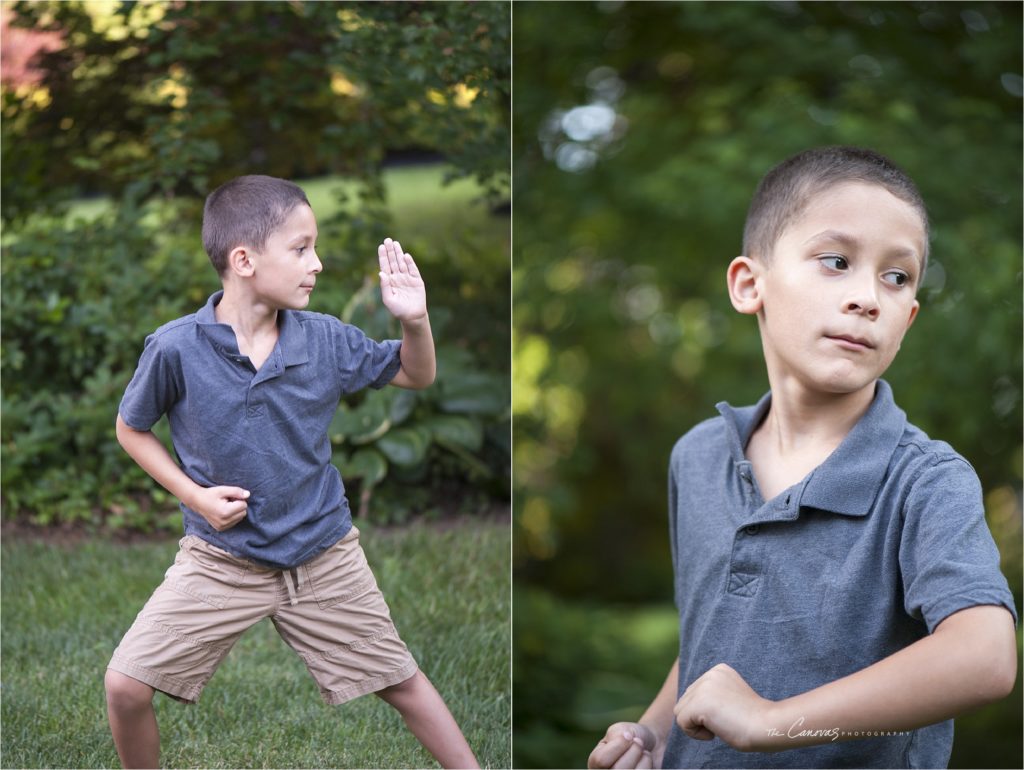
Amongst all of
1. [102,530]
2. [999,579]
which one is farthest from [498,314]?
[999,579]

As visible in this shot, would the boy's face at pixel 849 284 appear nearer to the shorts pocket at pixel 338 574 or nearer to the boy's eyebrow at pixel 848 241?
the boy's eyebrow at pixel 848 241

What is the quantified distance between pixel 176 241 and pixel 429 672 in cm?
133

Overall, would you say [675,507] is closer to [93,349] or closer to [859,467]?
[859,467]

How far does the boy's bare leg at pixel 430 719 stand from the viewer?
203 cm

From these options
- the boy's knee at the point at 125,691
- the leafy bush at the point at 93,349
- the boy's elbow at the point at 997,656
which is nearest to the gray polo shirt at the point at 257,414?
the boy's knee at the point at 125,691

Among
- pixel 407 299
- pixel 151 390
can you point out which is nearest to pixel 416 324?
pixel 407 299

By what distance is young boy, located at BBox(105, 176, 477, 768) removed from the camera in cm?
181

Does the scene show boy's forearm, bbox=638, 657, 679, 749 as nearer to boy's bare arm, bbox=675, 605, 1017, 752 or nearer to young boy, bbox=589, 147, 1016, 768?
young boy, bbox=589, 147, 1016, 768

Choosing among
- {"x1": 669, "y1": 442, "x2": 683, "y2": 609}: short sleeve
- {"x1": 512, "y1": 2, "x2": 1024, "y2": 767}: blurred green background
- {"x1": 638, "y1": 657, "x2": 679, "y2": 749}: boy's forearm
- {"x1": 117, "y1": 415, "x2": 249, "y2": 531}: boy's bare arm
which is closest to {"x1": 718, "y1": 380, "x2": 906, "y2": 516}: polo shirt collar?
{"x1": 669, "y1": 442, "x2": 683, "y2": 609}: short sleeve

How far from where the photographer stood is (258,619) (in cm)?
190

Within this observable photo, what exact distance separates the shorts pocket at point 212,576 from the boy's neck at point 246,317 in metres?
0.35

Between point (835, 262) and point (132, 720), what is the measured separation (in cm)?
134

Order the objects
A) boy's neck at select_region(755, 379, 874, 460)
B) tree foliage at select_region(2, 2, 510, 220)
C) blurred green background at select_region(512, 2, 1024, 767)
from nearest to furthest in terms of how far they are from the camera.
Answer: boy's neck at select_region(755, 379, 874, 460) → tree foliage at select_region(2, 2, 510, 220) → blurred green background at select_region(512, 2, 1024, 767)

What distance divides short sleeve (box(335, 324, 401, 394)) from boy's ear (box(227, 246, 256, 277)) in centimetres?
18
